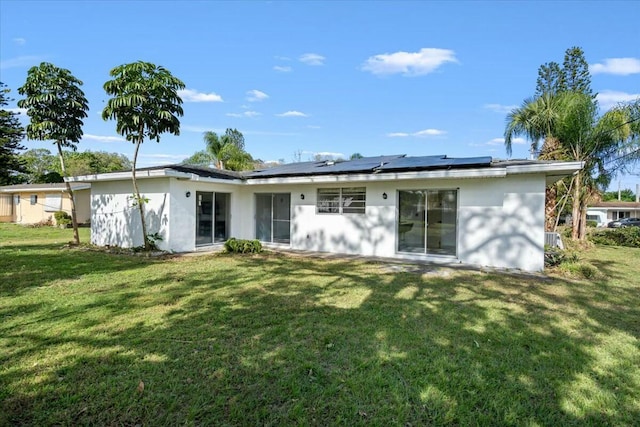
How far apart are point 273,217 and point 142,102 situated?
20.8 feet

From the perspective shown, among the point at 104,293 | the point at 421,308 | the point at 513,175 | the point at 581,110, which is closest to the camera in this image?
the point at 421,308

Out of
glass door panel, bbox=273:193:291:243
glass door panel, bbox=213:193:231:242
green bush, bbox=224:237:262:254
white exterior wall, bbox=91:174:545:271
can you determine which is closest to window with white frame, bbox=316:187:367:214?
white exterior wall, bbox=91:174:545:271

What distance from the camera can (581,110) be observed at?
14945 millimetres

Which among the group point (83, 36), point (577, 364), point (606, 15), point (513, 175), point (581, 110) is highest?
point (606, 15)

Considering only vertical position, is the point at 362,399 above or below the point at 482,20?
below

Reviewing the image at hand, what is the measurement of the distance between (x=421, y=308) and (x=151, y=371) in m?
4.27

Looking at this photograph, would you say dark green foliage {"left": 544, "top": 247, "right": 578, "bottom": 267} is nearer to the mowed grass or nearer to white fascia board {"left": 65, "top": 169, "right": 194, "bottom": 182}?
the mowed grass

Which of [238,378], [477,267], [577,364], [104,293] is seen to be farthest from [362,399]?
[477,267]

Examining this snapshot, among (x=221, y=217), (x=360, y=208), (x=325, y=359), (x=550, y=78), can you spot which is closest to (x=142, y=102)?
(x=221, y=217)

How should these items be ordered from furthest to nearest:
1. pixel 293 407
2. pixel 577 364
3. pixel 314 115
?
pixel 314 115 < pixel 577 364 < pixel 293 407

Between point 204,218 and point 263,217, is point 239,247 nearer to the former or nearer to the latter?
point 204,218

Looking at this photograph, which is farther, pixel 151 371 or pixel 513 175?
pixel 513 175

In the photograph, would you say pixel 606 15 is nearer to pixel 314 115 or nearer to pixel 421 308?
pixel 421 308

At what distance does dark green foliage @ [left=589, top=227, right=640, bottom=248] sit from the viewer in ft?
57.9
